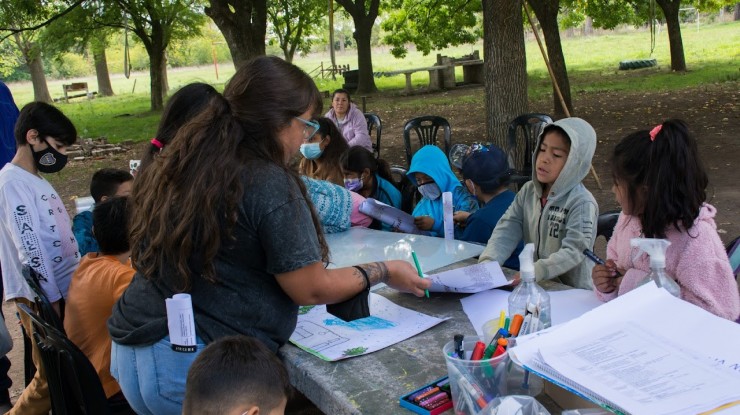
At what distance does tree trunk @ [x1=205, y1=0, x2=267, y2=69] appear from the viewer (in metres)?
9.08

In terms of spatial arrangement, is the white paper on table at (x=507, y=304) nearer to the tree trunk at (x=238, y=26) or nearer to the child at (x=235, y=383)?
the child at (x=235, y=383)

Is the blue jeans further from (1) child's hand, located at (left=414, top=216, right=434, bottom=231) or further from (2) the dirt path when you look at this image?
(2) the dirt path

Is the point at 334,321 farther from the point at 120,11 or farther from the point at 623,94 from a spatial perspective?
the point at 120,11

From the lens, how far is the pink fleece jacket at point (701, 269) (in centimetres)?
181

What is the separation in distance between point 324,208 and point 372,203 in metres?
0.28

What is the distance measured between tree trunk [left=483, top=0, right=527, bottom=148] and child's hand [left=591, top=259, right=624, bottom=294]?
4.62 metres

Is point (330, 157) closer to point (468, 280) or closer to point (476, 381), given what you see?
point (468, 280)

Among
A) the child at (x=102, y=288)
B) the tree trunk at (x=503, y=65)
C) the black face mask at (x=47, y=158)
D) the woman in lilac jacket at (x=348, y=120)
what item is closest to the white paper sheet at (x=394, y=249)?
the child at (x=102, y=288)

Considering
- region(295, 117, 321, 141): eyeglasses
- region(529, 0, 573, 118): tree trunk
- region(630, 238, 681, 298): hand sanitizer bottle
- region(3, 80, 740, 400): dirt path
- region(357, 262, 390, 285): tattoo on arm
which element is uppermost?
region(529, 0, 573, 118): tree trunk

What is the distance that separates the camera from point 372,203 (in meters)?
3.54

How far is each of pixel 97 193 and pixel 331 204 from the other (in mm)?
1216

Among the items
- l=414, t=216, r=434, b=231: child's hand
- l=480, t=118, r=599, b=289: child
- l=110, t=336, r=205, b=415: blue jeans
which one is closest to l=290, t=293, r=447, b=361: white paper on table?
l=110, t=336, r=205, b=415: blue jeans

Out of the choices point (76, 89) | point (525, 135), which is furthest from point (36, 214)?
point (76, 89)

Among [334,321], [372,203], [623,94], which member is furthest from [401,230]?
[623,94]
